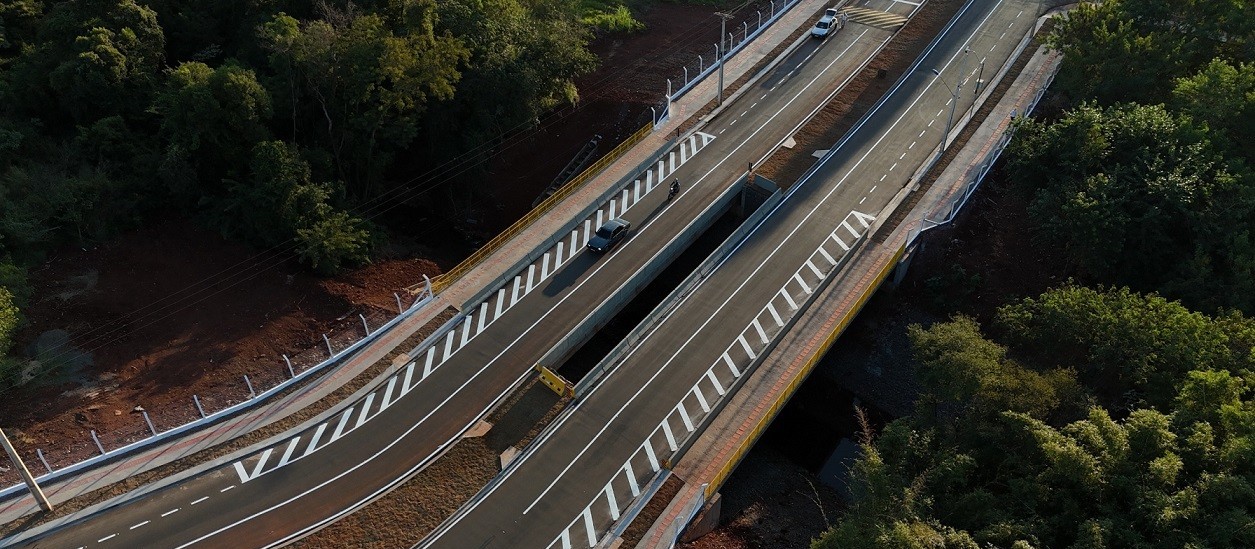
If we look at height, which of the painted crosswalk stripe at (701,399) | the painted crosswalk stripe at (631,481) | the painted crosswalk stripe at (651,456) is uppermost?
the painted crosswalk stripe at (701,399)

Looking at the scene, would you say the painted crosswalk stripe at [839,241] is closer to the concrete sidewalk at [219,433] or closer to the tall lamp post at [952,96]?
the tall lamp post at [952,96]

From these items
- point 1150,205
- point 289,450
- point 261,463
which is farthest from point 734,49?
point 261,463

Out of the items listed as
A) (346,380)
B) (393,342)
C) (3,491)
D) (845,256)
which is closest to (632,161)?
(845,256)

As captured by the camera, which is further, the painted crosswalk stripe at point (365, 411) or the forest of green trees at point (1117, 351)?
the painted crosswalk stripe at point (365, 411)

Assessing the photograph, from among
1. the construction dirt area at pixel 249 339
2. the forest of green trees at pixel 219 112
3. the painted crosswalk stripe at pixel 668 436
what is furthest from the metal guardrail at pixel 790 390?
the forest of green trees at pixel 219 112

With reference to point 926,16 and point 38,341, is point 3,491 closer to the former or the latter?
point 38,341

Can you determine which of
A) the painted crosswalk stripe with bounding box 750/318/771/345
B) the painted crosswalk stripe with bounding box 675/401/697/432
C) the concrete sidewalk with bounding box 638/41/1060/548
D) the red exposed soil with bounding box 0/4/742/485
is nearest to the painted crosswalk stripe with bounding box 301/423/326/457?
the red exposed soil with bounding box 0/4/742/485

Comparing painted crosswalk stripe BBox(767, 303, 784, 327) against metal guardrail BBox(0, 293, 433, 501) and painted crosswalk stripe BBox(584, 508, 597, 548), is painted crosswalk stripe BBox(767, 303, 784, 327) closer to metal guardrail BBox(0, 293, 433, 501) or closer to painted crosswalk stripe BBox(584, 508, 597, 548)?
painted crosswalk stripe BBox(584, 508, 597, 548)
